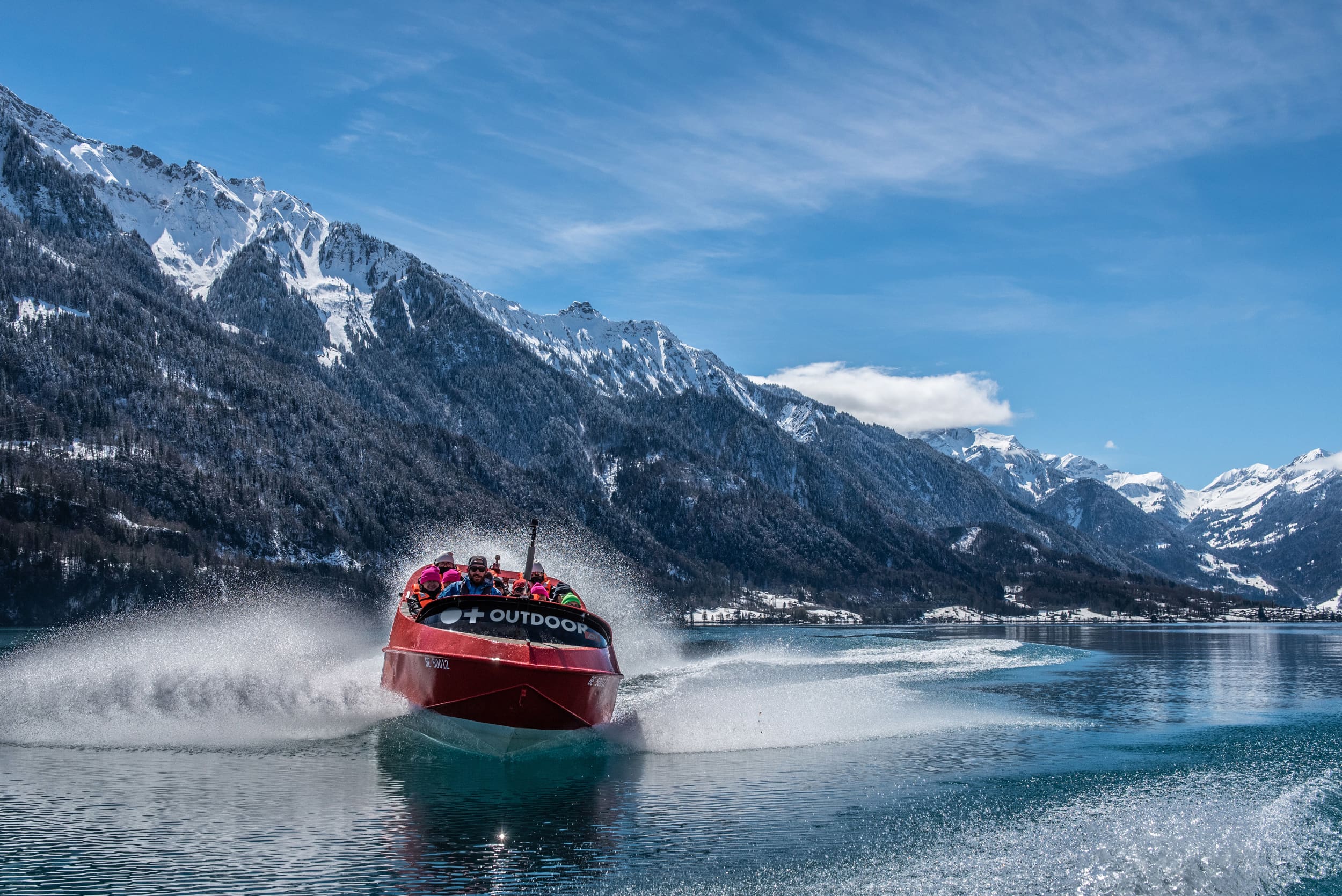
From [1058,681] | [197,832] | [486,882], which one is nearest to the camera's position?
[486,882]

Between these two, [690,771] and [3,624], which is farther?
[3,624]

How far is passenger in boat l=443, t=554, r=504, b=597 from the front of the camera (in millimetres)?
39000

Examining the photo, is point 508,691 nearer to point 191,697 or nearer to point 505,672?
point 505,672

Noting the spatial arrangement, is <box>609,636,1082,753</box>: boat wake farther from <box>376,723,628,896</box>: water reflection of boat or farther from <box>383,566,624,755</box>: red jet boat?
<box>376,723,628,896</box>: water reflection of boat

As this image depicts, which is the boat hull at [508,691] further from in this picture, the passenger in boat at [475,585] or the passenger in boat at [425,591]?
the passenger in boat at [425,591]

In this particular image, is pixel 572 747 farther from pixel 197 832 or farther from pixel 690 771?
pixel 197 832

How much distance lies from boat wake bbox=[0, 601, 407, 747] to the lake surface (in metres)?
0.20

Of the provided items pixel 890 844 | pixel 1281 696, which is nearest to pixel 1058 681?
pixel 1281 696

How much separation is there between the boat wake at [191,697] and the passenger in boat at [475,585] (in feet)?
23.0

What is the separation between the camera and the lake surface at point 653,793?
24.6 meters

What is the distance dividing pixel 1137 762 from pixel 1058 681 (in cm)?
4425

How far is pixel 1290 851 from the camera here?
2741cm

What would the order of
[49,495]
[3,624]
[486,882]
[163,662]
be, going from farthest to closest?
1. [49,495]
2. [3,624]
3. [163,662]
4. [486,882]

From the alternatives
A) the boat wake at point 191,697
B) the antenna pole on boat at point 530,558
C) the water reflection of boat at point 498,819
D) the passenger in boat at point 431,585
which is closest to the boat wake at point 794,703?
the water reflection of boat at point 498,819
